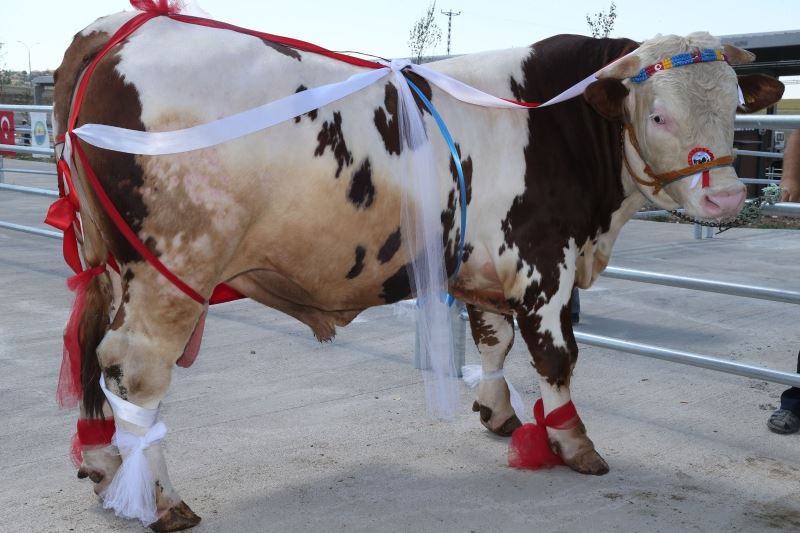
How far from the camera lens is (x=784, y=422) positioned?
13.5ft

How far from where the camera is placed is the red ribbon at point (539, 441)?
359cm

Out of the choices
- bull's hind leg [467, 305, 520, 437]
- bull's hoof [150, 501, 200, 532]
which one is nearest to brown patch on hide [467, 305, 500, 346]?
bull's hind leg [467, 305, 520, 437]

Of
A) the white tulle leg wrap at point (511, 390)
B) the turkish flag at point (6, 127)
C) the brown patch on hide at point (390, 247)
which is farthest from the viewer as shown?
the turkish flag at point (6, 127)

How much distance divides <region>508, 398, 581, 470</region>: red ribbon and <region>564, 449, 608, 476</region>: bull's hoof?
73mm

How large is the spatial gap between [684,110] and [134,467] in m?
2.30

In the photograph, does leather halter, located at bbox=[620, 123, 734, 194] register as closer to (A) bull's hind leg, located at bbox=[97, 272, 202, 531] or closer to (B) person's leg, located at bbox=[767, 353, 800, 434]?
(B) person's leg, located at bbox=[767, 353, 800, 434]

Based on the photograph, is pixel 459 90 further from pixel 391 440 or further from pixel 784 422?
pixel 784 422

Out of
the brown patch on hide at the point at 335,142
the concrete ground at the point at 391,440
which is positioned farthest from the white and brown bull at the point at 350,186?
the concrete ground at the point at 391,440

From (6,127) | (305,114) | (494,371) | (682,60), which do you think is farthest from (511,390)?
(6,127)

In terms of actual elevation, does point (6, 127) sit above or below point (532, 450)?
above

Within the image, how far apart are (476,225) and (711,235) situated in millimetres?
7891

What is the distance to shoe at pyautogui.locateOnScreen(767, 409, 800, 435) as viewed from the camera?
161 inches

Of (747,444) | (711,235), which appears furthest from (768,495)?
(711,235)

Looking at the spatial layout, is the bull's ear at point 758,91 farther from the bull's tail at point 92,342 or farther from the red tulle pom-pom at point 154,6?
the bull's tail at point 92,342
